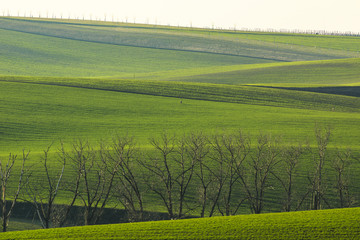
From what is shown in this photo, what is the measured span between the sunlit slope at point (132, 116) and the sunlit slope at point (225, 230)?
1912 centimetres

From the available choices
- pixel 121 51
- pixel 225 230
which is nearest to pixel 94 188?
pixel 225 230

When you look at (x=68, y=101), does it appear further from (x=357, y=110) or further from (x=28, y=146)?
(x=357, y=110)

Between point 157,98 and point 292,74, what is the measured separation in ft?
111

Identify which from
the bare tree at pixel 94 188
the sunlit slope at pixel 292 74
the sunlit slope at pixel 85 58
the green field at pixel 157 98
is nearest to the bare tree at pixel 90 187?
the bare tree at pixel 94 188

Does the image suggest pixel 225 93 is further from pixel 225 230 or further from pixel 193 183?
pixel 225 230

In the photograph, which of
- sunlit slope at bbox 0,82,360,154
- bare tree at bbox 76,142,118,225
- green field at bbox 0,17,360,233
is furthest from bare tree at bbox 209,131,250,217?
sunlit slope at bbox 0,82,360,154

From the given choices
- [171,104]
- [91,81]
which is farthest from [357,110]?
[91,81]

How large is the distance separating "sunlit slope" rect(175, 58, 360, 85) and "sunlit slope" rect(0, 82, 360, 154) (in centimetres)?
2019

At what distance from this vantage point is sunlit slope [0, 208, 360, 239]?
615 inches

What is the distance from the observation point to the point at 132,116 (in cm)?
4375

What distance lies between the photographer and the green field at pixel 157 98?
38.7 meters

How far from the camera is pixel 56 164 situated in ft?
99.7

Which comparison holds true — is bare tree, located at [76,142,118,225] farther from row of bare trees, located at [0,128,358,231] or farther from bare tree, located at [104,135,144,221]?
bare tree, located at [104,135,144,221]

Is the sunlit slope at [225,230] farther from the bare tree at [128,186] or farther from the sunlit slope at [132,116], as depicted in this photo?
the sunlit slope at [132,116]
